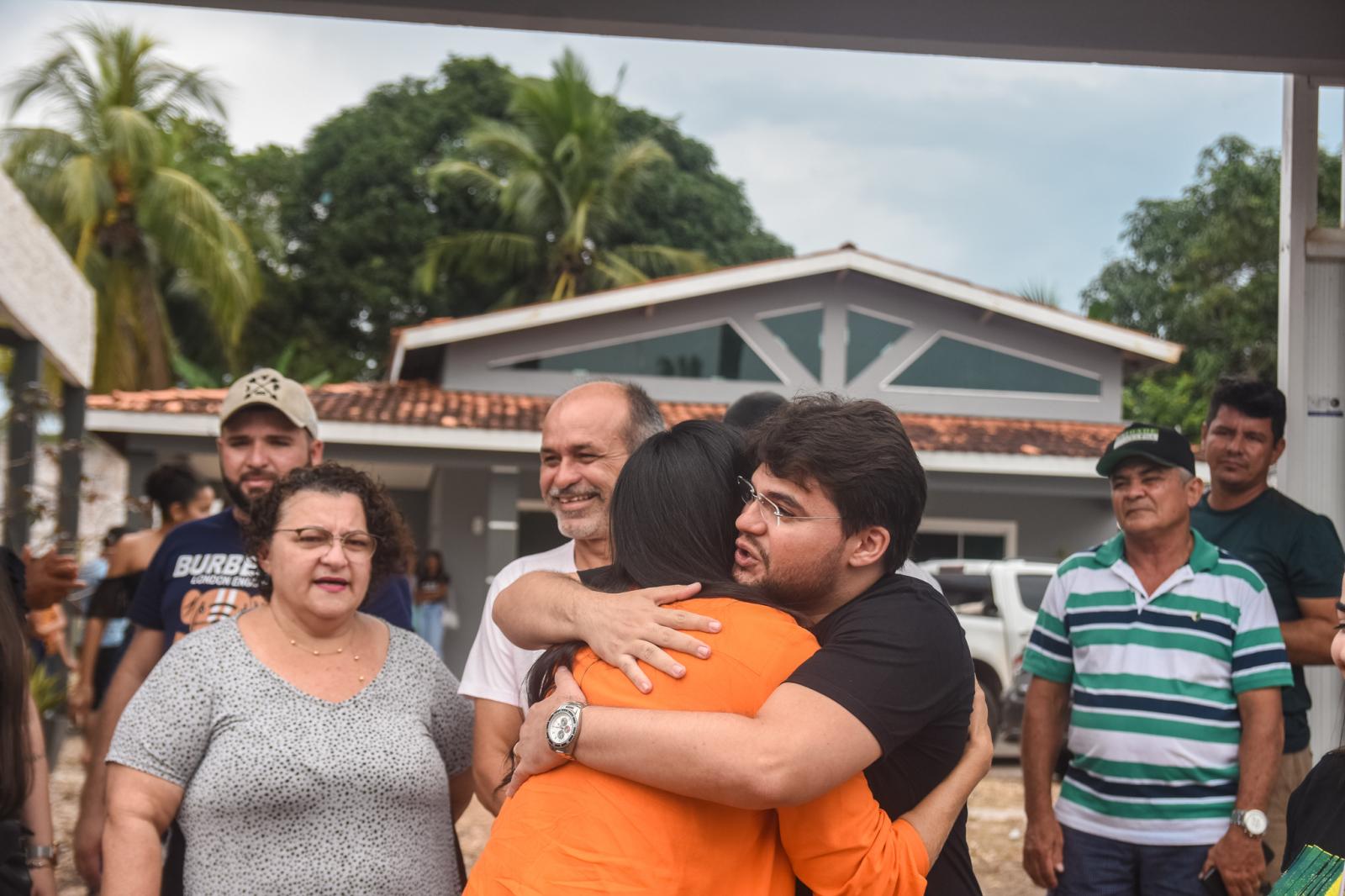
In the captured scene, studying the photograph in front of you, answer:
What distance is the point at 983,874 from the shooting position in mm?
8750

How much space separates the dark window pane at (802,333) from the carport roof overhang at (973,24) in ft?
49.2

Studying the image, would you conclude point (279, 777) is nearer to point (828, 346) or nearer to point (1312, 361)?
point (1312, 361)

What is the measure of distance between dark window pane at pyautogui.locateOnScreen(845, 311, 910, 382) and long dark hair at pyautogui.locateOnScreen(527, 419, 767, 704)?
17.2 metres

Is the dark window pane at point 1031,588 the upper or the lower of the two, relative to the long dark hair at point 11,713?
lower

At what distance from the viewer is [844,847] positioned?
80.1 inches

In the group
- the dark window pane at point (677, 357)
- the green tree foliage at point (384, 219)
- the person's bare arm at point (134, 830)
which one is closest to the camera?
the person's bare arm at point (134, 830)

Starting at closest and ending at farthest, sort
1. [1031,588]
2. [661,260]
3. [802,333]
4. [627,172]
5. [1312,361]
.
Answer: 1. [1312,361]
2. [1031,588]
3. [802,333]
4. [627,172]
5. [661,260]

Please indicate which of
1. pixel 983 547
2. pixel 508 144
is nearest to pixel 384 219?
pixel 508 144

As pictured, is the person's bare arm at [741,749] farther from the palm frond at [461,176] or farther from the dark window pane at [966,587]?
the palm frond at [461,176]

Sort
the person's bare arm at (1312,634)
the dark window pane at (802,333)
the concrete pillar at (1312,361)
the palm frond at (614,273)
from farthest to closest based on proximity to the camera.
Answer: the palm frond at (614,273), the dark window pane at (802,333), the concrete pillar at (1312,361), the person's bare arm at (1312,634)

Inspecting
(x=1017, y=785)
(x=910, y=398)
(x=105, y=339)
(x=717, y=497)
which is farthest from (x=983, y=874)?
(x=105, y=339)

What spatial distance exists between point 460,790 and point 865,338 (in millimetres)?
16440

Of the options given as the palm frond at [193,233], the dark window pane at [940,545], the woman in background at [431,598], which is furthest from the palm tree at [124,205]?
the dark window pane at [940,545]

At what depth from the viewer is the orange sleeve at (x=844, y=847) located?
80.0 inches
